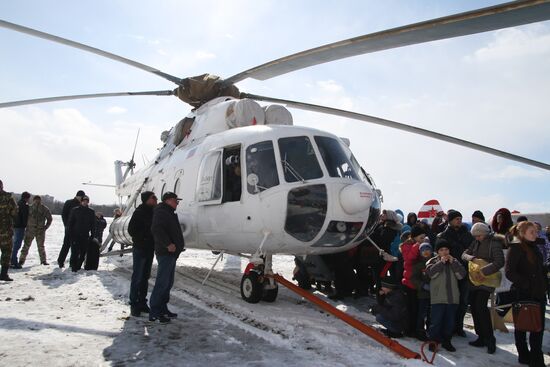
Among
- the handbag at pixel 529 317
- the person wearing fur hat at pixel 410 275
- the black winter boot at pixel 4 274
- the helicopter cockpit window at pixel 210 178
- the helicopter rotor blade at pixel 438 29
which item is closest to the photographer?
the helicopter rotor blade at pixel 438 29

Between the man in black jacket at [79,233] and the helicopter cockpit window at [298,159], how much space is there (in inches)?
223

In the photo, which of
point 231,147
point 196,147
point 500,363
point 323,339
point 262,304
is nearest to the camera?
point 500,363

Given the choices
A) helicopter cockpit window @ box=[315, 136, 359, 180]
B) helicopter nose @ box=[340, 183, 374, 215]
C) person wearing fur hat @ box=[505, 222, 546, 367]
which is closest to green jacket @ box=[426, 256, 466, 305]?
person wearing fur hat @ box=[505, 222, 546, 367]

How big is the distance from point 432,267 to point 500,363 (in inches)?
46.0

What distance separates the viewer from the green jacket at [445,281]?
4.64 m

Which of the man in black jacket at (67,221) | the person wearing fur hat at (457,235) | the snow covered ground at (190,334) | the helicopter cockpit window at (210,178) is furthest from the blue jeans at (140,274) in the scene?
the man in black jacket at (67,221)

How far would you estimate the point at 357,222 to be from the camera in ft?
19.7

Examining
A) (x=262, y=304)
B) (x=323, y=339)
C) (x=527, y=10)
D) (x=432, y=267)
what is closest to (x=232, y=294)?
(x=262, y=304)

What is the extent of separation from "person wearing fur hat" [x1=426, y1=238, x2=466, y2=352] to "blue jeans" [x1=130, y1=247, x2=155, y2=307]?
375 centimetres

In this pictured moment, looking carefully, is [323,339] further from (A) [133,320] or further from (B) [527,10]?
(B) [527,10]

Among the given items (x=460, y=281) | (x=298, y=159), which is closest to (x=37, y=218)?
(x=298, y=159)

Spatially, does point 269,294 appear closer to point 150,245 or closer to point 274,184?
point 274,184

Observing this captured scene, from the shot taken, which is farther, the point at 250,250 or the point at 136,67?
the point at 136,67

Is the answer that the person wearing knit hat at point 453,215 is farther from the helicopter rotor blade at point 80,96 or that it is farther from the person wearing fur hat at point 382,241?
the helicopter rotor blade at point 80,96
